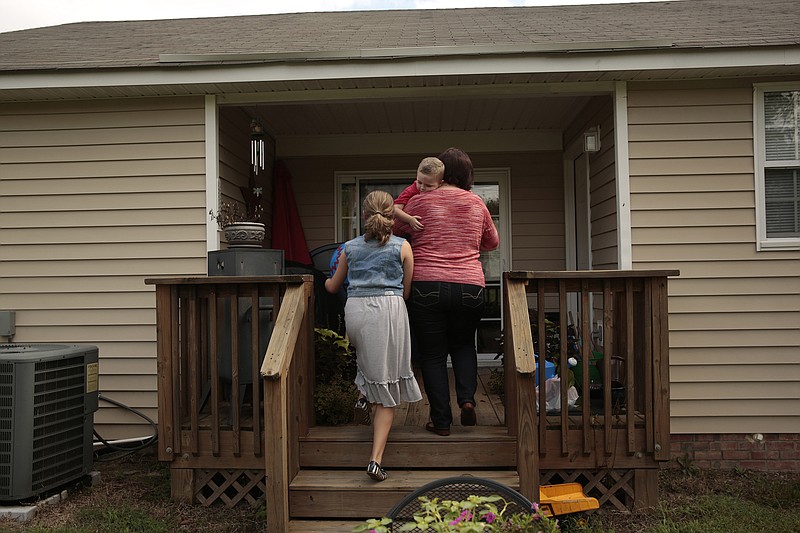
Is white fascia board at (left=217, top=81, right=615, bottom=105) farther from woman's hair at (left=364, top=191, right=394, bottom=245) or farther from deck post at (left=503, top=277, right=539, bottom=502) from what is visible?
deck post at (left=503, top=277, right=539, bottom=502)

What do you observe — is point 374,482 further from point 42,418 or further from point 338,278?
point 42,418

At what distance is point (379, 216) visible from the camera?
331 cm

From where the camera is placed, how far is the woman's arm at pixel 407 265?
3439mm

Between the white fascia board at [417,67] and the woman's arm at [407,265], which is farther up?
the white fascia board at [417,67]

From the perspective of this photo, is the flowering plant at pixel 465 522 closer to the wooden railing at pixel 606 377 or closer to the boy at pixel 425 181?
the wooden railing at pixel 606 377

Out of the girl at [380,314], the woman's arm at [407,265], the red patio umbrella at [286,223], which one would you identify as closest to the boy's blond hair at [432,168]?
the girl at [380,314]

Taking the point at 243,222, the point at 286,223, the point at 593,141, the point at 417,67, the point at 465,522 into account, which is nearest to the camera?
the point at 465,522

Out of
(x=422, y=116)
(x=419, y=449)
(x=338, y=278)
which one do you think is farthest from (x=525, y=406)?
(x=422, y=116)

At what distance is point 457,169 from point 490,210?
3400 millimetres

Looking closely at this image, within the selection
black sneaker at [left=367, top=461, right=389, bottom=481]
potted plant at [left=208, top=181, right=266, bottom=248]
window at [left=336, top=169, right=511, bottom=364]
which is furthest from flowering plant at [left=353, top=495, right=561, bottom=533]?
window at [left=336, top=169, right=511, bottom=364]

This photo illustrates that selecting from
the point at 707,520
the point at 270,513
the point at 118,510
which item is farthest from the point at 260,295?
the point at 707,520

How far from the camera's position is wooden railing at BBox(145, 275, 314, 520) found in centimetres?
369

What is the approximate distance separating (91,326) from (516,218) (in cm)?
418

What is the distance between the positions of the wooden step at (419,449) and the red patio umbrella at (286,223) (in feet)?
10.5
